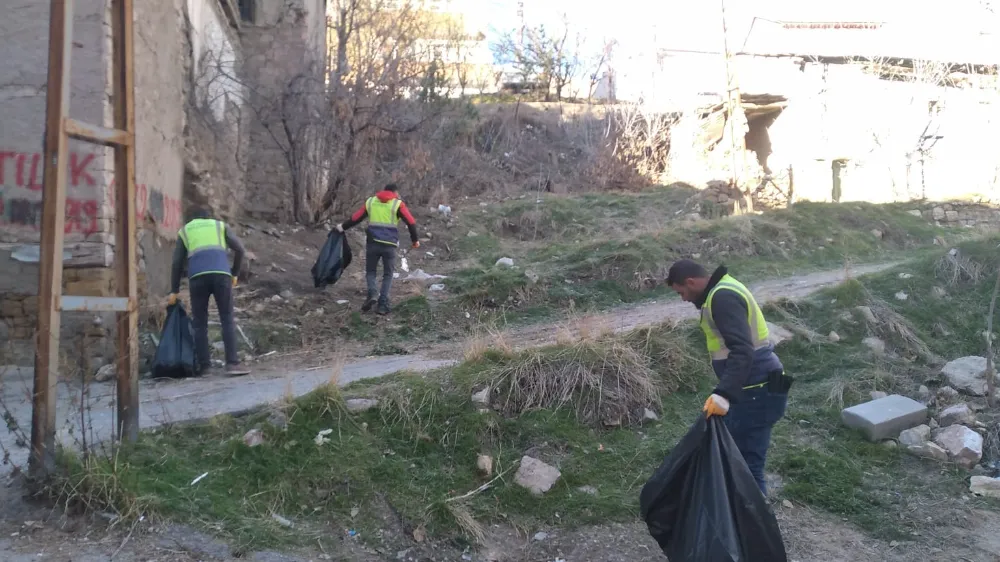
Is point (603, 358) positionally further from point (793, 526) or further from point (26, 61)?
point (26, 61)

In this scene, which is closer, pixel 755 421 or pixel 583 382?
A: pixel 755 421

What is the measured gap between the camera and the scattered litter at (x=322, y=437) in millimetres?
4531

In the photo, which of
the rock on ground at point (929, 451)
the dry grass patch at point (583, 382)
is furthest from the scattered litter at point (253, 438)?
the rock on ground at point (929, 451)

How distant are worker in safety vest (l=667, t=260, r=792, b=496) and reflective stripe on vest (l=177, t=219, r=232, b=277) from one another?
156 inches

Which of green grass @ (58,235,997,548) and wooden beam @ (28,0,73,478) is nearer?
wooden beam @ (28,0,73,478)

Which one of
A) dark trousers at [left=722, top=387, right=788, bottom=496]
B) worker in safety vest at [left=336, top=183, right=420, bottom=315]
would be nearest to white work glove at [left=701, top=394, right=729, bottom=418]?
dark trousers at [left=722, top=387, right=788, bottom=496]

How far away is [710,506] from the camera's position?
3.39m

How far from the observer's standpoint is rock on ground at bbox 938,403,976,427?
5394 mm

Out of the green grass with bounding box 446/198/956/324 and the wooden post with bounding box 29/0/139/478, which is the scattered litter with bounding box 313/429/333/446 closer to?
the wooden post with bounding box 29/0/139/478

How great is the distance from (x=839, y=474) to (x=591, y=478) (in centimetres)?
160

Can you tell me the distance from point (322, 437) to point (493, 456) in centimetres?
106

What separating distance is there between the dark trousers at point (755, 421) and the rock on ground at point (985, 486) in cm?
176

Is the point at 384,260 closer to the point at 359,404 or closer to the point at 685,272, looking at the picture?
the point at 359,404

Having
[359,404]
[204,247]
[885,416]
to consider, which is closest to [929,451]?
[885,416]
